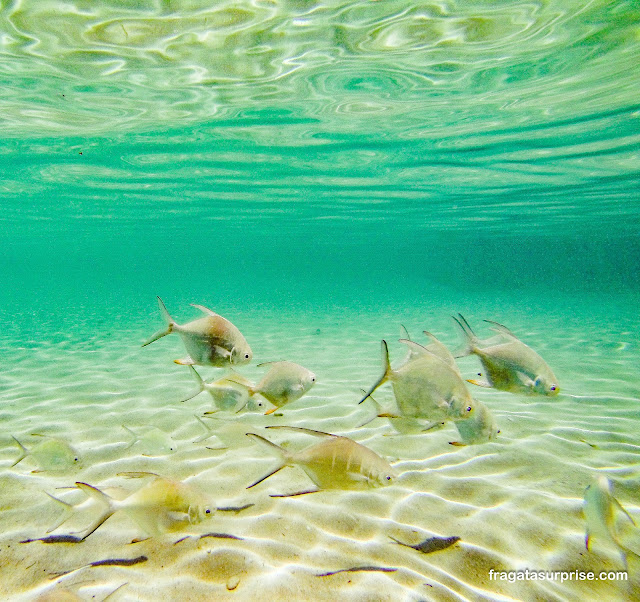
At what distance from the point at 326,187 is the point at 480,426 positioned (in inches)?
834

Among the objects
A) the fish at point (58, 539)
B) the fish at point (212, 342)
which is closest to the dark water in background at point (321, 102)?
the fish at point (212, 342)

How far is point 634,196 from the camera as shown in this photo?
80.1ft

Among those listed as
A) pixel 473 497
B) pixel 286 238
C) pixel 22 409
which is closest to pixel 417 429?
pixel 473 497

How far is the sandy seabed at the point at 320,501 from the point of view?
2.77 m

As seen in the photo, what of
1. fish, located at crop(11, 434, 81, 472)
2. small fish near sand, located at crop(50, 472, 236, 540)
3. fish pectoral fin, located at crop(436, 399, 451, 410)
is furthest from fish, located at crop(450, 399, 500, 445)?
fish, located at crop(11, 434, 81, 472)

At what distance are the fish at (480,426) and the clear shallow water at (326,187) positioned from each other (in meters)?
0.82

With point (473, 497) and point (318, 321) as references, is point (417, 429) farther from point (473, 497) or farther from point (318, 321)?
point (318, 321)

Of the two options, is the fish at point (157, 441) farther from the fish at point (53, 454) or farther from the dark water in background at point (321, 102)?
the dark water in background at point (321, 102)

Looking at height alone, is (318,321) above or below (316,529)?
below

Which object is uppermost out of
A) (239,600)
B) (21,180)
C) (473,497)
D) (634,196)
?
(21,180)

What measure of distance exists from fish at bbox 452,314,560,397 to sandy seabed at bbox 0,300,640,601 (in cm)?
71

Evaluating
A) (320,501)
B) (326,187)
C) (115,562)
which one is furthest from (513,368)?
(326,187)

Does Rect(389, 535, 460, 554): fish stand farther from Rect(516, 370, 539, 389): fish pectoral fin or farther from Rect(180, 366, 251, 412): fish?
Rect(180, 366, 251, 412): fish

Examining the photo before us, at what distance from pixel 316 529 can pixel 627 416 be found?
602 centimetres
